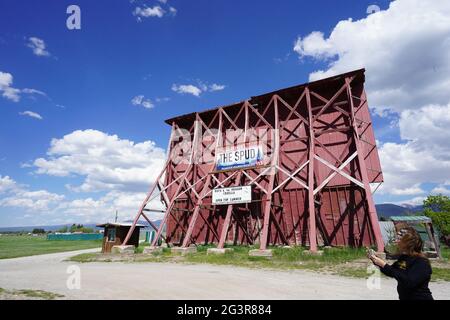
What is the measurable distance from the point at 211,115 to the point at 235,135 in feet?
9.54

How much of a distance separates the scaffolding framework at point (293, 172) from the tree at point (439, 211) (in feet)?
70.4

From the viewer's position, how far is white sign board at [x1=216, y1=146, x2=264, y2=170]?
1775 centimetres

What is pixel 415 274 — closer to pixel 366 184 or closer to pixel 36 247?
pixel 366 184

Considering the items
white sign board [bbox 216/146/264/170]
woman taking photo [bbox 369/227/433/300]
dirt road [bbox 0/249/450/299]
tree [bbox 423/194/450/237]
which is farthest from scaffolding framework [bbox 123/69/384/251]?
tree [bbox 423/194/450/237]

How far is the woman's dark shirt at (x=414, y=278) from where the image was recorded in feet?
10.5

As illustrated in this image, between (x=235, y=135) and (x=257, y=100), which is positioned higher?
(x=257, y=100)

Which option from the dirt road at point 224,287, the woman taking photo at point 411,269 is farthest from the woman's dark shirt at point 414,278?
the dirt road at point 224,287

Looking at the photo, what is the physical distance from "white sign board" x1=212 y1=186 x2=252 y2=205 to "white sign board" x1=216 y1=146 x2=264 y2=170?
1.92 meters

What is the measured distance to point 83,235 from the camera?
61.0 metres

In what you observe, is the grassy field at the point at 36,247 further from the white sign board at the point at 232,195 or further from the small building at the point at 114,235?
the white sign board at the point at 232,195

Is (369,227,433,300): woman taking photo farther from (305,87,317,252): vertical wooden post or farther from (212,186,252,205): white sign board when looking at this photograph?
(212,186,252,205): white sign board

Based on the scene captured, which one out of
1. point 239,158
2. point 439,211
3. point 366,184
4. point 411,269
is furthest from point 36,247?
point 439,211
